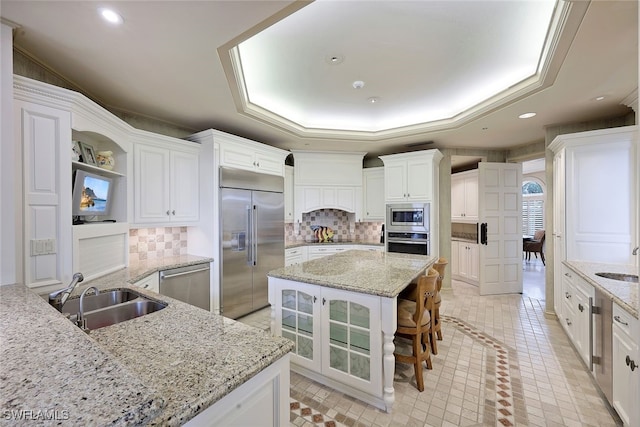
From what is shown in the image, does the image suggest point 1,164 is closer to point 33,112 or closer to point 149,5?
point 33,112

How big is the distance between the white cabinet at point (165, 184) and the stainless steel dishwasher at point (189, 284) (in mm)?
597

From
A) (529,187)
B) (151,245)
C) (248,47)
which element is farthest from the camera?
(529,187)

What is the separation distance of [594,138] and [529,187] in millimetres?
6989

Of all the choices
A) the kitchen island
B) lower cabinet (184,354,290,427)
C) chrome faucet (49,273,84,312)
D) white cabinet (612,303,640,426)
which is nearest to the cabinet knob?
→ white cabinet (612,303,640,426)

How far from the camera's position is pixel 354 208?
5094 mm

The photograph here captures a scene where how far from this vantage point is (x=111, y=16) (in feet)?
5.09

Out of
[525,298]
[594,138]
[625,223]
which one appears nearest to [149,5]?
[594,138]

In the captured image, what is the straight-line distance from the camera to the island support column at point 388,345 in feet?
6.07

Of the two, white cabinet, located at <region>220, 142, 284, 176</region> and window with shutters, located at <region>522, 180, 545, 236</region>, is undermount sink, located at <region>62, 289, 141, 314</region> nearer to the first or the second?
white cabinet, located at <region>220, 142, 284, 176</region>

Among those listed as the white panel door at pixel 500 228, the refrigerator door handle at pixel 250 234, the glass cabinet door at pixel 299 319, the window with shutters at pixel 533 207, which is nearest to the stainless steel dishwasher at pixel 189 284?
the refrigerator door handle at pixel 250 234

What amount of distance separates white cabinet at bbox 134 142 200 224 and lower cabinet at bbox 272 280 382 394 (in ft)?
5.45

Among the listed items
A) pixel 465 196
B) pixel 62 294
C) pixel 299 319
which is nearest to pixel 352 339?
pixel 299 319

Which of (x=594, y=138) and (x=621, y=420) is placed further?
(x=594, y=138)

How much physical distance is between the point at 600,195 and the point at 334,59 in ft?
9.94
